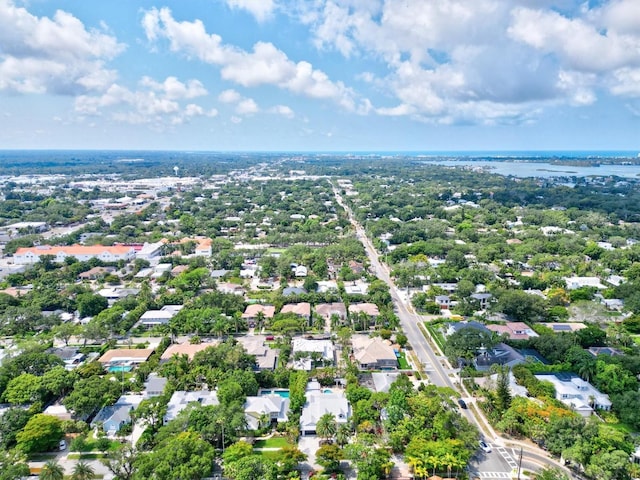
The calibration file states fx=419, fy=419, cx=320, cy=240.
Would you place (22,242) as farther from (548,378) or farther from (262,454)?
(548,378)

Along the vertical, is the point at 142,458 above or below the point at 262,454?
above

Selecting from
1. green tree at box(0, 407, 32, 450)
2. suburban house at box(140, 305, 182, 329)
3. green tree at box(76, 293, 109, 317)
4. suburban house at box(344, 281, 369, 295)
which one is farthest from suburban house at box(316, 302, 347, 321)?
green tree at box(0, 407, 32, 450)

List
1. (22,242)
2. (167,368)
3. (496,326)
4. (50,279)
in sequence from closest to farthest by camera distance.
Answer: (167,368) → (496,326) → (50,279) → (22,242)

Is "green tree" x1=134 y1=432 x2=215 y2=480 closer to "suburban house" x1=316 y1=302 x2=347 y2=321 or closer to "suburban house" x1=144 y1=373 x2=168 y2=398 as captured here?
"suburban house" x1=144 y1=373 x2=168 y2=398

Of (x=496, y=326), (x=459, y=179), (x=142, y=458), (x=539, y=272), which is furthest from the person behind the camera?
(x=459, y=179)

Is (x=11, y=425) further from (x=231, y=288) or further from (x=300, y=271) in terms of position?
(x=300, y=271)

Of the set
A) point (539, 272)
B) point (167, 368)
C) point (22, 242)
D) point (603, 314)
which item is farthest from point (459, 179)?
point (167, 368)

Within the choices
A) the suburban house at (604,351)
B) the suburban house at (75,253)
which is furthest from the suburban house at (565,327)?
the suburban house at (75,253)
